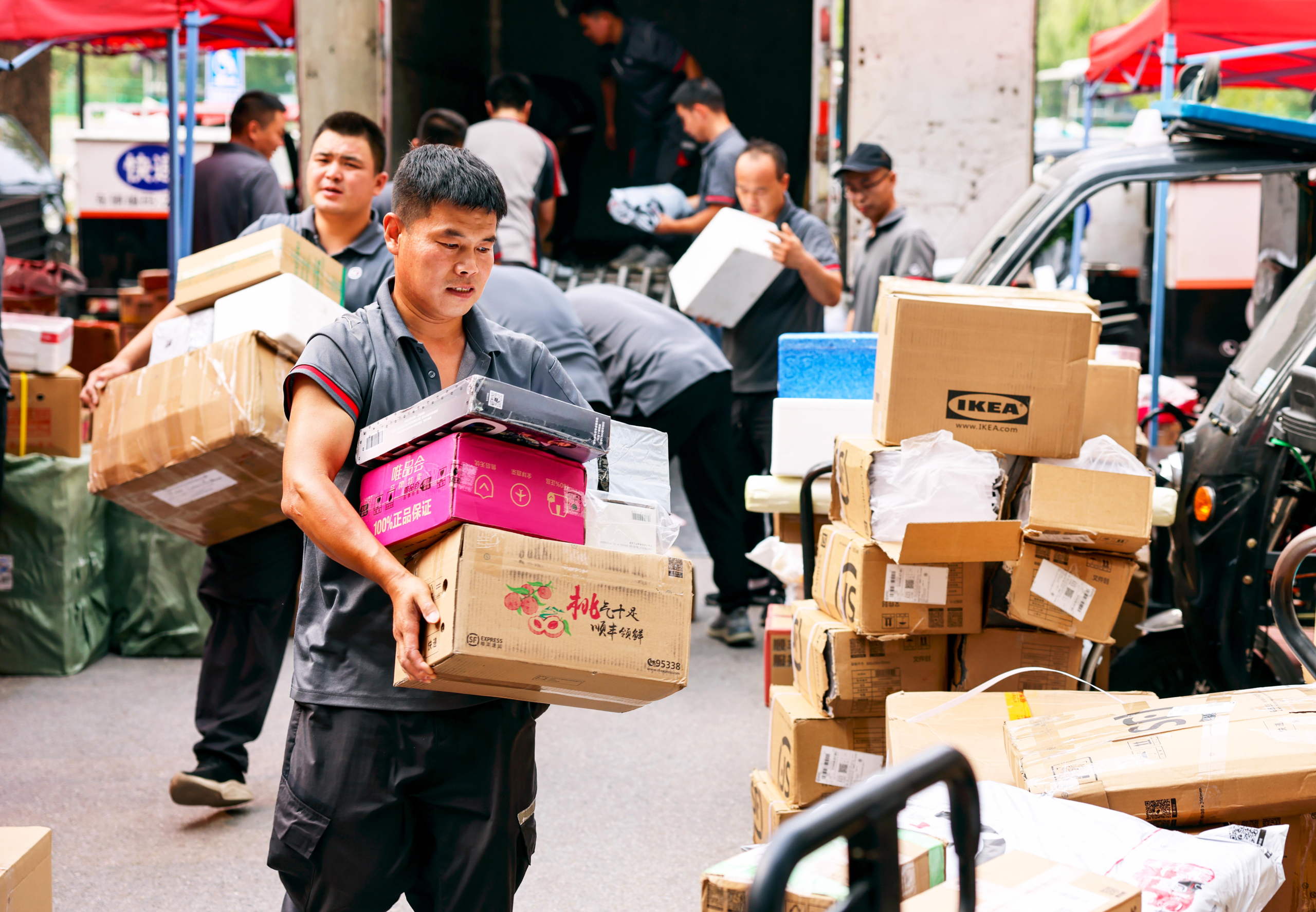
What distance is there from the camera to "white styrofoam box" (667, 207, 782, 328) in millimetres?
5875

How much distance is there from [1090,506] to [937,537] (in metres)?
0.40

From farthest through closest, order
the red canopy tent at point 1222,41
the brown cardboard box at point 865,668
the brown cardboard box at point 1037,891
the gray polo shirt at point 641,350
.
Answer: the red canopy tent at point 1222,41 → the gray polo shirt at point 641,350 → the brown cardboard box at point 865,668 → the brown cardboard box at point 1037,891

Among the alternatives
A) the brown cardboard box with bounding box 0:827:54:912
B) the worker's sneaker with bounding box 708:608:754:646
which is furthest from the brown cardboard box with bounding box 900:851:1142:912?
the worker's sneaker with bounding box 708:608:754:646

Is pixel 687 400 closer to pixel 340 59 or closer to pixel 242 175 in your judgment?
pixel 242 175

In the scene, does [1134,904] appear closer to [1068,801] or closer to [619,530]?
[1068,801]

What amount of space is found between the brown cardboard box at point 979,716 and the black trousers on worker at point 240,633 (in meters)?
1.97

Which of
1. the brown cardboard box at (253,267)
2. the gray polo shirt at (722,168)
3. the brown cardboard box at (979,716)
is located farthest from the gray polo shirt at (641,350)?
the brown cardboard box at (979,716)

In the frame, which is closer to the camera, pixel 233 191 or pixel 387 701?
pixel 387 701

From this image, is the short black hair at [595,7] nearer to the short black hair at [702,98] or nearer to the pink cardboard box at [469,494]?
the short black hair at [702,98]

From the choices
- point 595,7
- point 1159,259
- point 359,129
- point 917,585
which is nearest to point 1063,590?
point 917,585

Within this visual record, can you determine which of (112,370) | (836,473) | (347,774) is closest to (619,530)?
(347,774)

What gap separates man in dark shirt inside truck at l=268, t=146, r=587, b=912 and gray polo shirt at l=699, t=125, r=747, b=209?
5.54 meters

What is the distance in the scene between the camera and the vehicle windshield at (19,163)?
10398mm

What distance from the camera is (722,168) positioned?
7.77 metres
